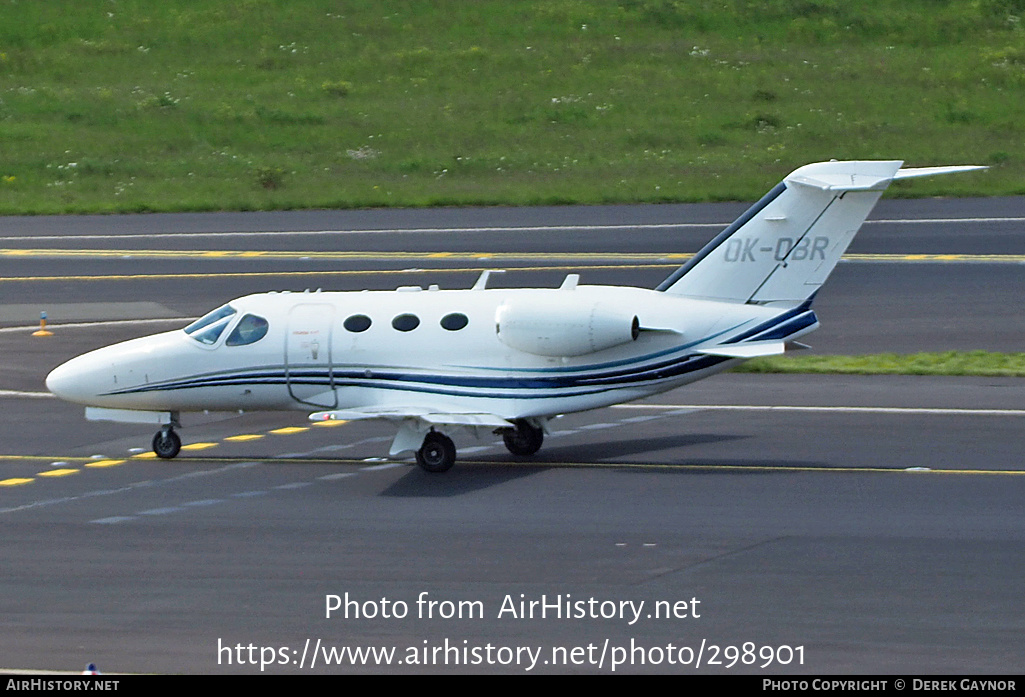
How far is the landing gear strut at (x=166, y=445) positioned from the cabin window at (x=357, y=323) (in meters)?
3.24

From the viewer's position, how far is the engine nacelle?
19781mm

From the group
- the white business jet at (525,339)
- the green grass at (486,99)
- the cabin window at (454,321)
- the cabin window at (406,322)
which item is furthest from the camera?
the green grass at (486,99)

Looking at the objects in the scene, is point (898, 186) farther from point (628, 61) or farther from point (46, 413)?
point (46, 413)

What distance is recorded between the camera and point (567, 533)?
1703cm

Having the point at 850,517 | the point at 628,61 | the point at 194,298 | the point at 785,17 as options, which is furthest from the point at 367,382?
the point at 785,17

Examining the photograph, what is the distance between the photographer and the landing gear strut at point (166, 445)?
71.1ft

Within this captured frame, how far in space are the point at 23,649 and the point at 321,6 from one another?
2387 inches

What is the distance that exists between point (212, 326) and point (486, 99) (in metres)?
40.2

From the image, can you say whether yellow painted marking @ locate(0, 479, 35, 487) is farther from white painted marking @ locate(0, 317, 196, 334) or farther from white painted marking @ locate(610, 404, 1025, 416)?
white painted marking @ locate(0, 317, 196, 334)

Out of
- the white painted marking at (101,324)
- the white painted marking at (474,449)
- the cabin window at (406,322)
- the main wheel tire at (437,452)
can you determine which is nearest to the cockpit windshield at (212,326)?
the cabin window at (406,322)

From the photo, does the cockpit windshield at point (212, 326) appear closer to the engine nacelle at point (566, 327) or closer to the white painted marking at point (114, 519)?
the white painted marking at point (114, 519)

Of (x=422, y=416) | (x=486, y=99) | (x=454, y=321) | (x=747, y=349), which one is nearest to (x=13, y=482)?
(x=422, y=416)

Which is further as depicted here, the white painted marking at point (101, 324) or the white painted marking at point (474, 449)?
the white painted marking at point (101, 324)

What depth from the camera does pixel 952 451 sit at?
2083 centimetres
